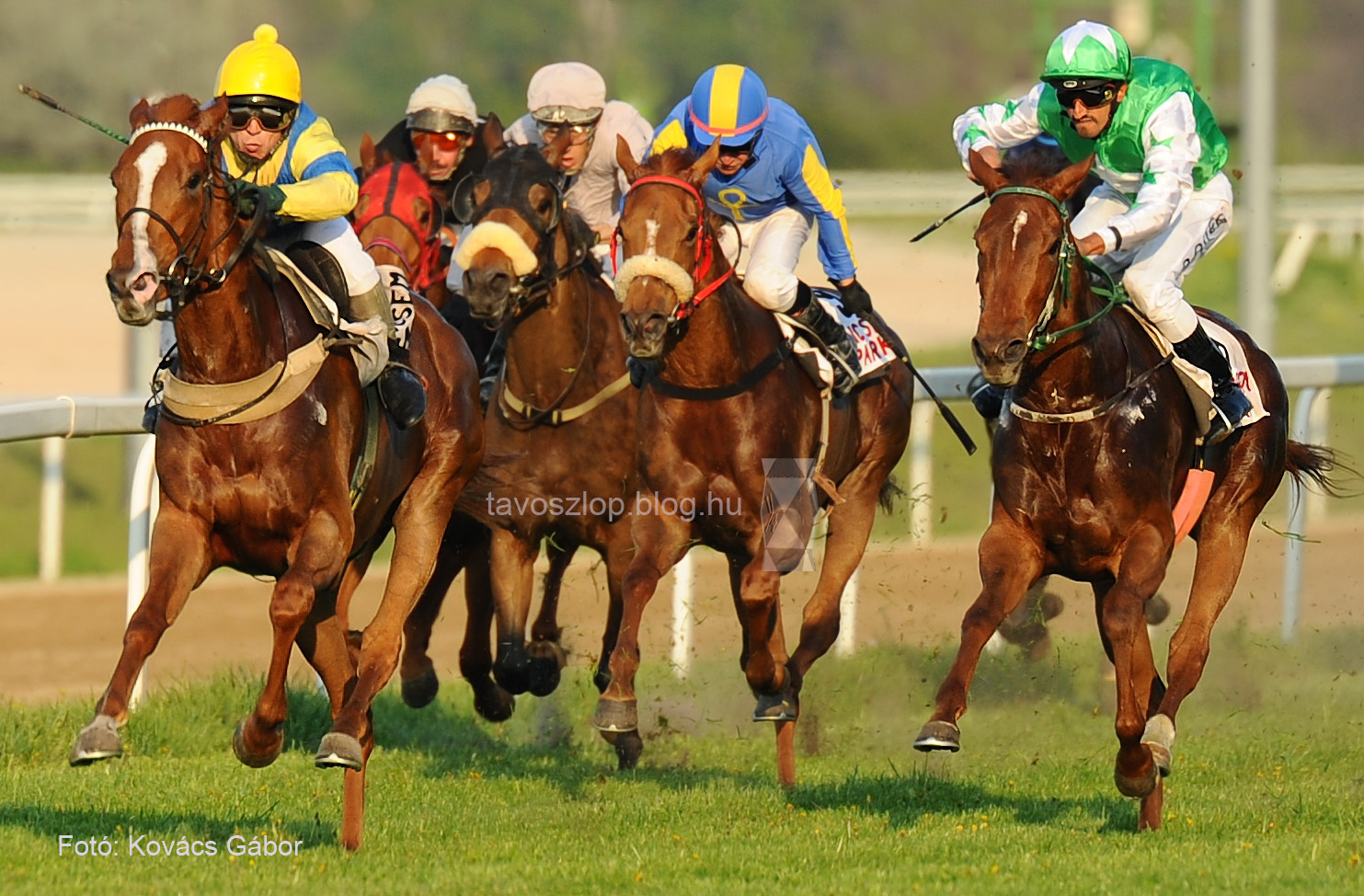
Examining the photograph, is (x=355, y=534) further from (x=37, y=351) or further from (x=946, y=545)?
(x=37, y=351)

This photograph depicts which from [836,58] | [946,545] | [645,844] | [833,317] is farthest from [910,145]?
[645,844]

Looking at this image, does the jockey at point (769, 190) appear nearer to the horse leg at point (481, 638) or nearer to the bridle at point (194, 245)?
the horse leg at point (481, 638)

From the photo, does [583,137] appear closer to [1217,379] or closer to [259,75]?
[259,75]

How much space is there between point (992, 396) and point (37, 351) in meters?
16.6

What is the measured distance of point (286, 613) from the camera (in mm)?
5391

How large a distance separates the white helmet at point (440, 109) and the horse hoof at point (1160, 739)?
3728mm

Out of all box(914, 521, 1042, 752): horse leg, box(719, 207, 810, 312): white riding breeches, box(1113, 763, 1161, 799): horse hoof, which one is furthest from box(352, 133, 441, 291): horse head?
box(1113, 763, 1161, 799): horse hoof

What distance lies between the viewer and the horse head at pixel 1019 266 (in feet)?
18.0

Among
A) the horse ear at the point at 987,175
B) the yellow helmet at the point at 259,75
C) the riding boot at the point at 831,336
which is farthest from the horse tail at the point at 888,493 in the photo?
the yellow helmet at the point at 259,75

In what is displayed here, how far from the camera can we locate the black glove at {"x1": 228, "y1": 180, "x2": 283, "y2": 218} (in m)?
5.42

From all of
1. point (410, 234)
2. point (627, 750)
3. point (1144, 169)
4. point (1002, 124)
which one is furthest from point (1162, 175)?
point (410, 234)

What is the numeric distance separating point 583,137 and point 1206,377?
268 centimetres

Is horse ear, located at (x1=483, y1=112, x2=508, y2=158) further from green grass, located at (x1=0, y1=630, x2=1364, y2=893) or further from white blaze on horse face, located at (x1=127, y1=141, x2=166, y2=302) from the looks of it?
white blaze on horse face, located at (x1=127, y1=141, x2=166, y2=302)

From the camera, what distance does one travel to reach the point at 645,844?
568 centimetres
